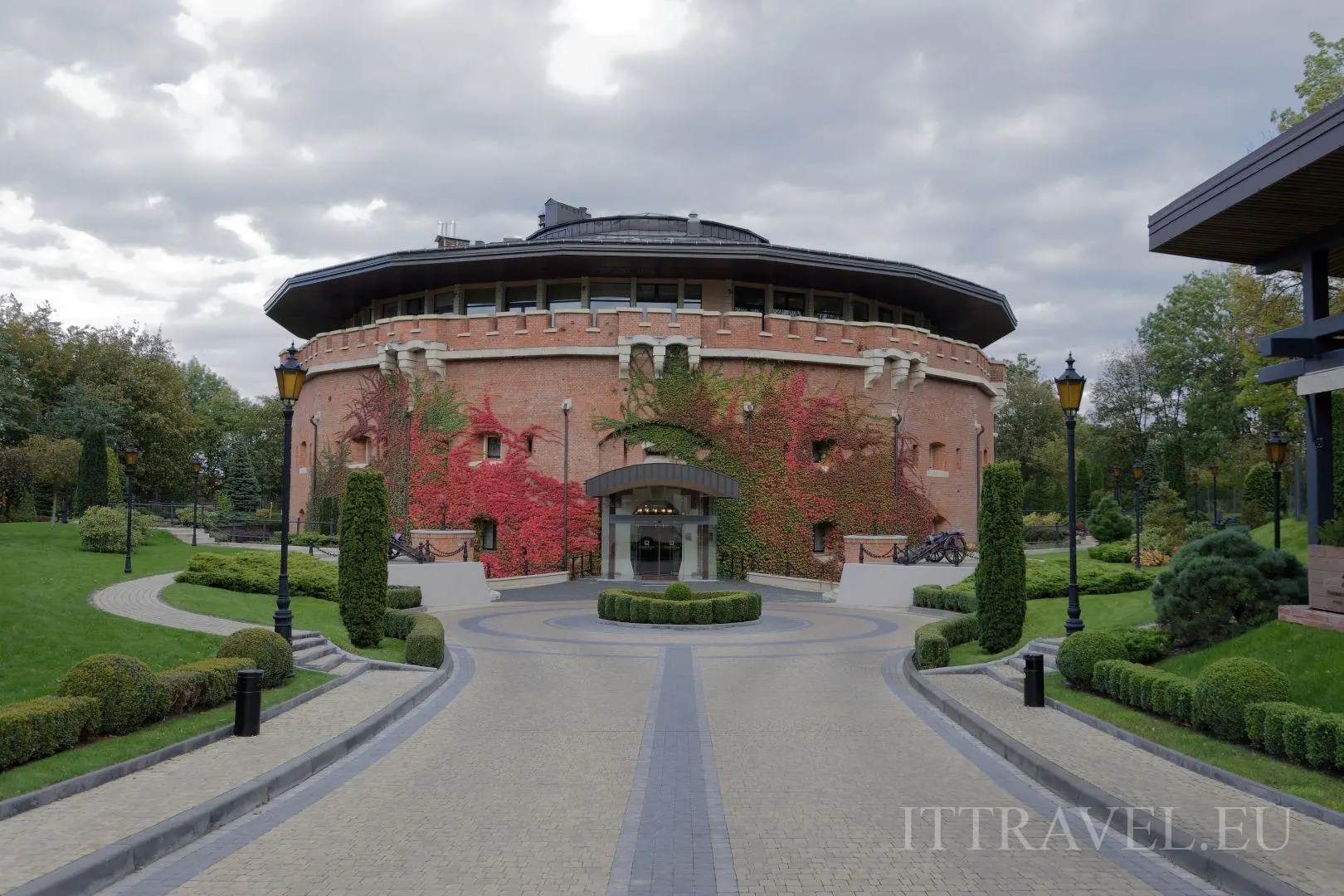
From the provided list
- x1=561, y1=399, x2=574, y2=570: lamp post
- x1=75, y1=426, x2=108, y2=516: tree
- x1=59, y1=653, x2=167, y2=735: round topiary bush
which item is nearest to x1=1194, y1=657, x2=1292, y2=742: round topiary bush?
x1=59, y1=653, x2=167, y2=735: round topiary bush

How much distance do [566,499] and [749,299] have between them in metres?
11.0

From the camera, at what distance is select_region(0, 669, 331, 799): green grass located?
25.7ft

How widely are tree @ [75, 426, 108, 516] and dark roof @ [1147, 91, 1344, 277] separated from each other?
38.1m

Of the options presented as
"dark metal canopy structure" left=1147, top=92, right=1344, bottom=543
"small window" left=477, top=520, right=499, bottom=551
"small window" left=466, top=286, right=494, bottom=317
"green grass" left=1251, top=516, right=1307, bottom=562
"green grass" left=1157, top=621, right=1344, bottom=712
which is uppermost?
"small window" left=466, top=286, right=494, bottom=317

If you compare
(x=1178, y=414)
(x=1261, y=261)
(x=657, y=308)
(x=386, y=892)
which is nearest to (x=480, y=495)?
(x=657, y=308)

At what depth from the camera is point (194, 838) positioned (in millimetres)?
7211

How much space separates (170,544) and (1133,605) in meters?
31.1

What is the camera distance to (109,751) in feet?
29.5

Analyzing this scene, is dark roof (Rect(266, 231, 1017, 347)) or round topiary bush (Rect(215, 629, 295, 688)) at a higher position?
dark roof (Rect(266, 231, 1017, 347))

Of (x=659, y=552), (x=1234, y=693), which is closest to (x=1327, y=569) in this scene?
(x=1234, y=693)

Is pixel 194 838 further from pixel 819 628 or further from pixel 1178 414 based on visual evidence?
pixel 1178 414

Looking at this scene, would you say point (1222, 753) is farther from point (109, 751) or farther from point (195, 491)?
point (195, 491)

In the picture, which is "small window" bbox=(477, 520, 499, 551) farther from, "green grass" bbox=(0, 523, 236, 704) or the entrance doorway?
"green grass" bbox=(0, 523, 236, 704)

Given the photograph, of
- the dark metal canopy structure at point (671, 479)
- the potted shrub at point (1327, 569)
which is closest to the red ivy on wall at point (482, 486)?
the dark metal canopy structure at point (671, 479)
